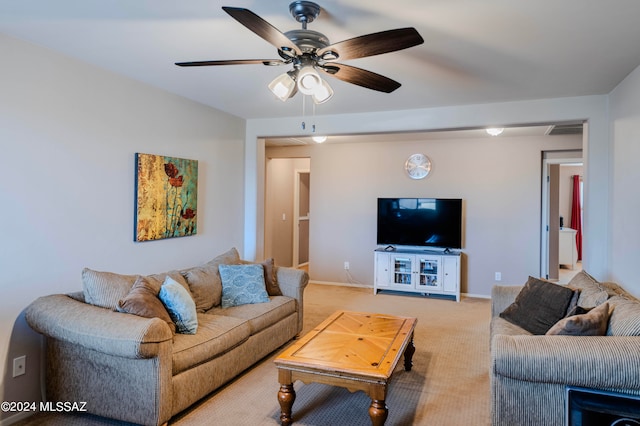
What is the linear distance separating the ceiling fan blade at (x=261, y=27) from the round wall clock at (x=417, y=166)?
4518 millimetres

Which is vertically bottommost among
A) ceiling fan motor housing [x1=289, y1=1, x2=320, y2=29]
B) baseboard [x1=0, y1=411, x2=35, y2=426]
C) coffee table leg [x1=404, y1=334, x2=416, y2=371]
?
baseboard [x1=0, y1=411, x2=35, y2=426]

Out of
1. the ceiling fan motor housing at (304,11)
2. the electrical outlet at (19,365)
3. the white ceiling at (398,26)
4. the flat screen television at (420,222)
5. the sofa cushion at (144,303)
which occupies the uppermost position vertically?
the white ceiling at (398,26)

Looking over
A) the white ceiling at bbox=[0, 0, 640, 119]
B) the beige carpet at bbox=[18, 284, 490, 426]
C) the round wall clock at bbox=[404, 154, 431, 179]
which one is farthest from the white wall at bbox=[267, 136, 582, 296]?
the white ceiling at bbox=[0, 0, 640, 119]

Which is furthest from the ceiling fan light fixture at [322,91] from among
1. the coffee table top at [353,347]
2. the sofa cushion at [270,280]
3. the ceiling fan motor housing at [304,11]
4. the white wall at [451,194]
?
the white wall at [451,194]

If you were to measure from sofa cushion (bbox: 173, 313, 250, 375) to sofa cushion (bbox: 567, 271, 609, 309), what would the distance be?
2.40 meters

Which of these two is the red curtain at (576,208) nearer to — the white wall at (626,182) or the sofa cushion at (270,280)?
the white wall at (626,182)

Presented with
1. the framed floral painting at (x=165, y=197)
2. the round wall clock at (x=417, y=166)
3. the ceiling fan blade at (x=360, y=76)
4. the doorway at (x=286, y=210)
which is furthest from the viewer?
the doorway at (x=286, y=210)

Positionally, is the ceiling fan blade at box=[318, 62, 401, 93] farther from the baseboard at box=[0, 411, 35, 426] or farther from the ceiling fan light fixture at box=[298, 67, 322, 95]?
the baseboard at box=[0, 411, 35, 426]

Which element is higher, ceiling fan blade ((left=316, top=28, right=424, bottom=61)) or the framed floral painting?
ceiling fan blade ((left=316, top=28, right=424, bottom=61))

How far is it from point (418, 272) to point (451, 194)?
1.28 metres

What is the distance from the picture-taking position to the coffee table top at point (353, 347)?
2.41m

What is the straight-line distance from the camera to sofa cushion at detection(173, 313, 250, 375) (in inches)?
100.0

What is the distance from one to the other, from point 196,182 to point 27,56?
176cm

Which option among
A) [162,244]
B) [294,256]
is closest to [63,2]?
[162,244]
